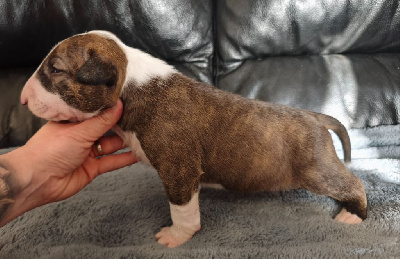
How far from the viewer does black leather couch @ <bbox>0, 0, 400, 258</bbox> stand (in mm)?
2420

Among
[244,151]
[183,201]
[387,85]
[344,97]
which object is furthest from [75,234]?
[387,85]

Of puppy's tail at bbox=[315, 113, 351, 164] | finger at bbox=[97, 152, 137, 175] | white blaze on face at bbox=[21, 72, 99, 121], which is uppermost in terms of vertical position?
white blaze on face at bbox=[21, 72, 99, 121]

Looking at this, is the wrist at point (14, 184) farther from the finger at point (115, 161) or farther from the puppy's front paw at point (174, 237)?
the puppy's front paw at point (174, 237)

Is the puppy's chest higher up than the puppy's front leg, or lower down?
higher up

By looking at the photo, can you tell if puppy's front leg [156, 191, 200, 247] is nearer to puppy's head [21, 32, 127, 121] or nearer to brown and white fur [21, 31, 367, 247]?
brown and white fur [21, 31, 367, 247]

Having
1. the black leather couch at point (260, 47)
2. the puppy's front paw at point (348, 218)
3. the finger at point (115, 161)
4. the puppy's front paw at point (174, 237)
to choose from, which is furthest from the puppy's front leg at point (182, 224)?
the black leather couch at point (260, 47)

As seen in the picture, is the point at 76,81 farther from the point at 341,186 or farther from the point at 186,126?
Answer: the point at 341,186

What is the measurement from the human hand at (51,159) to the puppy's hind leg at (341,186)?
991 millimetres

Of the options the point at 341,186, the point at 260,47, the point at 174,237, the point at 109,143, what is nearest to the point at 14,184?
the point at 109,143

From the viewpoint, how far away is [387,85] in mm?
2562

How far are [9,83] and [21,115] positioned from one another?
0.92ft

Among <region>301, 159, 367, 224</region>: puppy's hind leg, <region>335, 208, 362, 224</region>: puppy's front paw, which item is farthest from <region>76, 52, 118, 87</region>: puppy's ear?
<region>335, 208, 362, 224</region>: puppy's front paw

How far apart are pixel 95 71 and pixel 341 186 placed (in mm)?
1276

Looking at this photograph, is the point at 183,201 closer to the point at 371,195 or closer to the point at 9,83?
the point at 371,195
